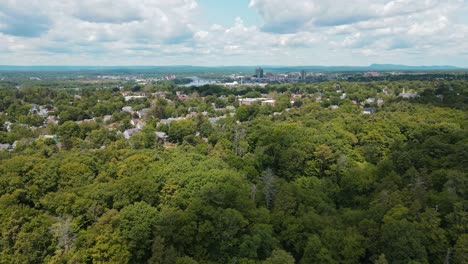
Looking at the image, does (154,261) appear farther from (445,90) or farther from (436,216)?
(445,90)

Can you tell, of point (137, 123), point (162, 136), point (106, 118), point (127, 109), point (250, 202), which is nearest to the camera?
point (250, 202)

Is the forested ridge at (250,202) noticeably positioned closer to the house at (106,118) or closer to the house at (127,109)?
the house at (106,118)

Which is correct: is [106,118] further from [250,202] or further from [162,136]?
[250,202]

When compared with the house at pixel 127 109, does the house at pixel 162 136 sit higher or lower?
lower

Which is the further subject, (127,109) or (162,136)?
(127,109)

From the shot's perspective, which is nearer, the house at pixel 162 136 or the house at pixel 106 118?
the house at pixel 162 136

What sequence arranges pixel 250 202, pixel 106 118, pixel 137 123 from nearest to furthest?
pixel 250 202
pixel 137 123
pixel 106 118

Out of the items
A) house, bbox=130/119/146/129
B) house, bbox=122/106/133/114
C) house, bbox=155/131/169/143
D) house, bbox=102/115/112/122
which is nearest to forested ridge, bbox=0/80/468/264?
house, bbox=155/131/169/143

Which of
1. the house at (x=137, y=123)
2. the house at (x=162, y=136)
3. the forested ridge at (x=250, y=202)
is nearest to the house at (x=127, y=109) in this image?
the house at (x=137, y=123)

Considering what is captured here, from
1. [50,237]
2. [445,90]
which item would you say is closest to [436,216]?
[50,237]

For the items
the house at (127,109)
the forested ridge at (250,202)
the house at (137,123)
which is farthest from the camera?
the house at (127,109)

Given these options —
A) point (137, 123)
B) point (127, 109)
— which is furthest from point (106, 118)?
point (127, 109)
